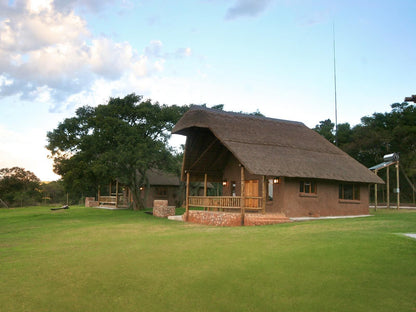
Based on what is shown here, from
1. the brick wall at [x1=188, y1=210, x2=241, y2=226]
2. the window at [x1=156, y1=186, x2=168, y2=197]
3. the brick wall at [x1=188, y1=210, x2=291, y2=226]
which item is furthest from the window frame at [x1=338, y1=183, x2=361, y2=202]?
the window at [x1=156, y1=186, x2=168, y2=197]

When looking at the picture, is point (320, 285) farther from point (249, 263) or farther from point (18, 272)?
point (18, 272)

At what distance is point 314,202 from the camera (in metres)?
21.2

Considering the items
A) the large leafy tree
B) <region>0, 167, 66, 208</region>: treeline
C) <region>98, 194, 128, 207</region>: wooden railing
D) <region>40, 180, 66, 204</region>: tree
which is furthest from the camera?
<region>40, 180, 66, 204</region>: tree

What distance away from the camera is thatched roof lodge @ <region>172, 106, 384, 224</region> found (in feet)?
64.8

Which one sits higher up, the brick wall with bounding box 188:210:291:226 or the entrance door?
the entrance door

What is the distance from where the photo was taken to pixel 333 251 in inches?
365

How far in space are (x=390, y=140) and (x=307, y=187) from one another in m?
28.4

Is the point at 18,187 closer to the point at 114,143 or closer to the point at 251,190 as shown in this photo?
the point at 114,143

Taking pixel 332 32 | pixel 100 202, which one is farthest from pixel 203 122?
pixel 100 202

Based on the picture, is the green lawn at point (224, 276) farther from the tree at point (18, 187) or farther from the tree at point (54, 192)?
the tree at point (54, 192)

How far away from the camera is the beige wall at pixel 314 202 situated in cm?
2022

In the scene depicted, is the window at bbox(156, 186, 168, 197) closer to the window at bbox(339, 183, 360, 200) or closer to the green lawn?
the window at bbox(339, 183, 360, 200)

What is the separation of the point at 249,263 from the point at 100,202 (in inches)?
1631

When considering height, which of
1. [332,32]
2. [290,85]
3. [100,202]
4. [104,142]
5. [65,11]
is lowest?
[100,202]
